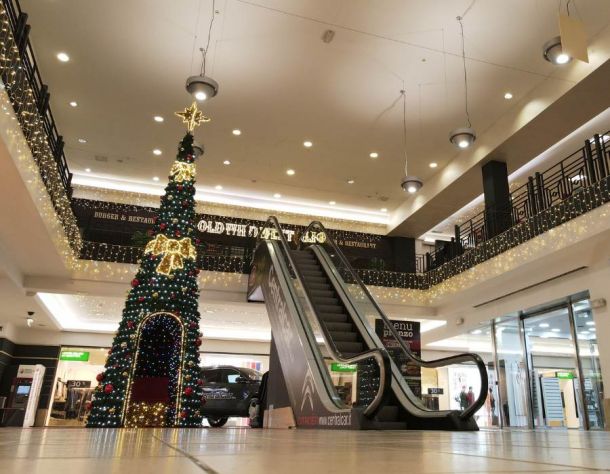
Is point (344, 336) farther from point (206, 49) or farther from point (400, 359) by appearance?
point (206, 49)

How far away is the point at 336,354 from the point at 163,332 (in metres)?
4.79

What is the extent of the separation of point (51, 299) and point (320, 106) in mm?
10065

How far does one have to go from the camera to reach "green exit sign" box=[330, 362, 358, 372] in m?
5.87

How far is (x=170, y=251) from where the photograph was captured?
8.65m

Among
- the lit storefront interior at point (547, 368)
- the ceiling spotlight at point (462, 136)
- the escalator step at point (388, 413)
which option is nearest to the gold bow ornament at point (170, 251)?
the escalator step at point (388, 413)

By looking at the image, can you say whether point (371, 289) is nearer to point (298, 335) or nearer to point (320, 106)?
point (320, 106)

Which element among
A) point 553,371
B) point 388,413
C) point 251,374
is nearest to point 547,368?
point 553,371

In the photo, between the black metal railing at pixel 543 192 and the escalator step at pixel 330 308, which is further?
the black metal railing at pixel 543 192

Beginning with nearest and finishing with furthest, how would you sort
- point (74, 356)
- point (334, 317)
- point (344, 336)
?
point (344, 336)
point (334, 317)
point (74, 356)

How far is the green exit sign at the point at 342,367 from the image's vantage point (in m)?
5.87

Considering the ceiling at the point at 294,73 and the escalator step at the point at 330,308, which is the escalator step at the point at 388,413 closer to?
the escalator step at the point at 330,308

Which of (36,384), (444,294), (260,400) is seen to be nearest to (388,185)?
(444,294)

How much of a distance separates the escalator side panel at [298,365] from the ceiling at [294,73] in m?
4.78

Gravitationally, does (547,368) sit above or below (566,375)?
above
